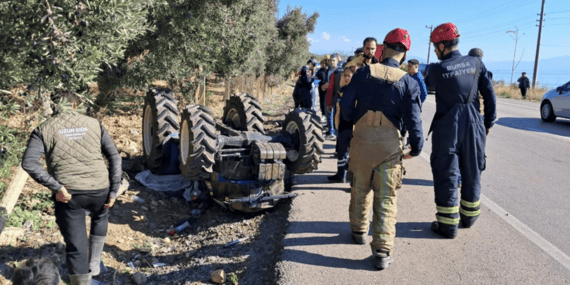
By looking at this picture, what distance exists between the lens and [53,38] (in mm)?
3266

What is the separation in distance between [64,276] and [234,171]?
2.40 m

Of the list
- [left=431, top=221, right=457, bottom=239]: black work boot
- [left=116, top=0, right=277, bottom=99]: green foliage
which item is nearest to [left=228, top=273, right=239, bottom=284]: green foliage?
[left=431, top=221, right=457, bottom=239]: black work boot

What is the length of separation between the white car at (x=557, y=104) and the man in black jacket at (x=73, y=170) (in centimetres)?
1476

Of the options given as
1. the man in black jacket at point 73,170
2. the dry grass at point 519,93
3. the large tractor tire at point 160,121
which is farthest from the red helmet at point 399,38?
the dry grass at point 519,93

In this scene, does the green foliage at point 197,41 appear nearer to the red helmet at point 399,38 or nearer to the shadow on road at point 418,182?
the red helmet at point 399,38

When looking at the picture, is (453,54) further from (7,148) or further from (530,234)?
(7,148)

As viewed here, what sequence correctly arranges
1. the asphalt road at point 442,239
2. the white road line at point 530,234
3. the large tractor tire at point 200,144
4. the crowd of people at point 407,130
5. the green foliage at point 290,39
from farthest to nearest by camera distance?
the green foliage at point 290,39
the large tractor tire at point 200,144
the white road line at point 530,234
the crowd of people at point 407,130
the asphalt road at point 442,239

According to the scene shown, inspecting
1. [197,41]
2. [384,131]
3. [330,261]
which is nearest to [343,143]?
[384,131]

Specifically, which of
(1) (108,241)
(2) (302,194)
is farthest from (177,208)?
(2) (302,194)

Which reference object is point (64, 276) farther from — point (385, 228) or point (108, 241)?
point (385, 228)

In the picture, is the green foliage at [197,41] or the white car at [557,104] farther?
the white car at [557,104]

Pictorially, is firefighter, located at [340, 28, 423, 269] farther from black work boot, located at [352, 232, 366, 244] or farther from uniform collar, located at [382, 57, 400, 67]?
black work boot, located at [352, 232, 366, 244]

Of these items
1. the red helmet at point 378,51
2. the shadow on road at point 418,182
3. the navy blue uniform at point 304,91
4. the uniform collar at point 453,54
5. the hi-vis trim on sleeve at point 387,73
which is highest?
the red helmet at point 378,51

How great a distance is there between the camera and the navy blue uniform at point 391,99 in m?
4.05
